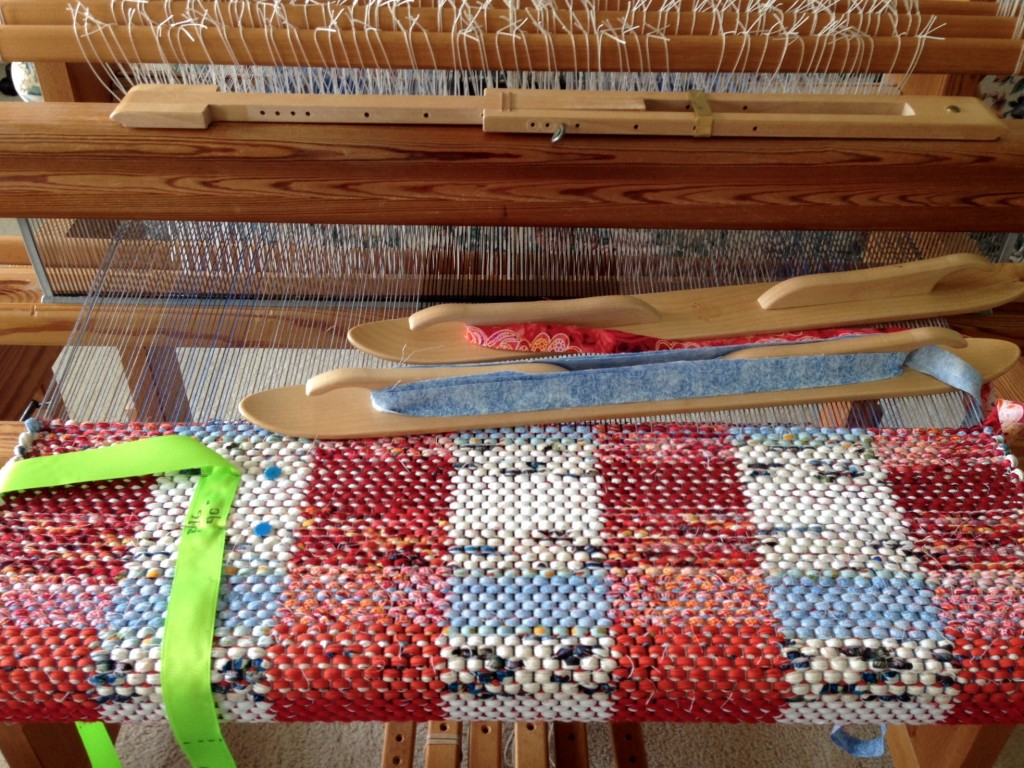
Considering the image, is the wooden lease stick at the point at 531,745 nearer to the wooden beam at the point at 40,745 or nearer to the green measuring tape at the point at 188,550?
the green measuring tape at the point at 188,550

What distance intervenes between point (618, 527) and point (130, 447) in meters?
0.49

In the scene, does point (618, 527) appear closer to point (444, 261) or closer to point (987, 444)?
point (987, 444)

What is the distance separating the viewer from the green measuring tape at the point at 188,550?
2.40 feet

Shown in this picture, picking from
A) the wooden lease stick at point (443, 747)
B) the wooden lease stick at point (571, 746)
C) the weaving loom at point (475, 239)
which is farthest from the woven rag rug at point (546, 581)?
the wooden lease stick at point (571, 746)

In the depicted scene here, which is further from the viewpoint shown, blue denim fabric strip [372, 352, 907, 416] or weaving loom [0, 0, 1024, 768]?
blue denim fabric strip [372, 352, 907, 416]

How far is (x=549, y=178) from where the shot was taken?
101 centimetres

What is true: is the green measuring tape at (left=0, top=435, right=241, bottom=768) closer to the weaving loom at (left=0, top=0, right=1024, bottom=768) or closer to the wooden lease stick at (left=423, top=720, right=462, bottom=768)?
the weaving loom at (left=0, top=0, right=1024, bottom=768)

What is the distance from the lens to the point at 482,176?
1.01 meters

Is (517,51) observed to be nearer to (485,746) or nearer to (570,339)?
(570,339)

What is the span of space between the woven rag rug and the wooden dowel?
456mm

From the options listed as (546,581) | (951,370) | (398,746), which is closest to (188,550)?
(546,581)

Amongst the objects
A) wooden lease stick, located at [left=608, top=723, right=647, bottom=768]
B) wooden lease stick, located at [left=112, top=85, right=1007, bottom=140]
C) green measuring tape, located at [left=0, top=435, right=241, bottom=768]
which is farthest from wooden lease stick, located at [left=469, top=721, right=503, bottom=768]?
wooden lease stick, located at [left=112, top=85, right=1007, bottom=140]

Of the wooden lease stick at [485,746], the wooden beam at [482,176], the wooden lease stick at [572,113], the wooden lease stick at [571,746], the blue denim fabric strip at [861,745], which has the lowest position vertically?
the wooden lease stick at [571,746]

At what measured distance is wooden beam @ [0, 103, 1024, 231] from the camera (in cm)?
98
